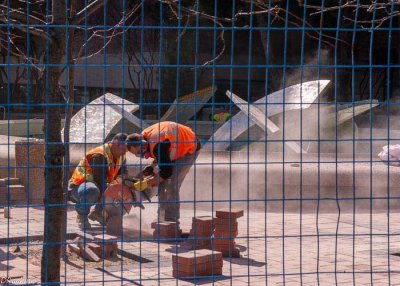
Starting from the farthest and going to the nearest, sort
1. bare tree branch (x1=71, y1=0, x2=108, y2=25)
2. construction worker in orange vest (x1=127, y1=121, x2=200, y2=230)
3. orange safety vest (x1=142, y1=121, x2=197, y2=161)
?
orange safety vest (x1=142, y1=121, x2=197, y2=161), construction worker in orange vest (x1=127, y1=121, x2=200, y2=230), bare tree branch (x1=71, y1=0, x2=108, y2=25)

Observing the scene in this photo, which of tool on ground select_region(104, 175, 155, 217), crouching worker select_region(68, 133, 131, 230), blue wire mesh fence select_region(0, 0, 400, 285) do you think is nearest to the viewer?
blue wire mesh fence select_region(0, 0, 400, 285)

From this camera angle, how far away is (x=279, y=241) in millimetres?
8062

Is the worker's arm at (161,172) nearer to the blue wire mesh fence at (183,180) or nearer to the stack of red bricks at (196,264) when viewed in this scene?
the blue wire mesh fence at (183,180)

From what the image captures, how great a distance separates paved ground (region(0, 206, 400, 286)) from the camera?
614cm

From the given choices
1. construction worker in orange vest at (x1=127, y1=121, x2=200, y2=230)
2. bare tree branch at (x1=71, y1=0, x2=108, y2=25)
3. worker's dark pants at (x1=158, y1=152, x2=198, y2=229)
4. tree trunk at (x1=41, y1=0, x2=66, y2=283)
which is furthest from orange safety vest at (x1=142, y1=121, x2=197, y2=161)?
tree trunk at (x1=41, y1=0, x2=66, y2=283)

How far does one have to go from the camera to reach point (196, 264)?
5934mm

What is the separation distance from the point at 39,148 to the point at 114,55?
53.4ft

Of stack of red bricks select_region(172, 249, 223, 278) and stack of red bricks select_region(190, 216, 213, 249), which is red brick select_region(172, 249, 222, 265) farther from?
stack of red bricks select_region(190, 216, 213, 249)

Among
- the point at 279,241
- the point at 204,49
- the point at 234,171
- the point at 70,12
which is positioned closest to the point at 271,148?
the point at 234,171

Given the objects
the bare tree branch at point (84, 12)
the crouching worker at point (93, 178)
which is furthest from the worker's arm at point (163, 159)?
the bare tree branch at point (84, 12)

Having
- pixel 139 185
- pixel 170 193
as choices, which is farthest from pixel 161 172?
pixel 170 193

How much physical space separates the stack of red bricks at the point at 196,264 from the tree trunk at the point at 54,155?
1276mm

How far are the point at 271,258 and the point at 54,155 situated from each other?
3095 millimetres

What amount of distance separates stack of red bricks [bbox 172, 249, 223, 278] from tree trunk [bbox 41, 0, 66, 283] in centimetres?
128
